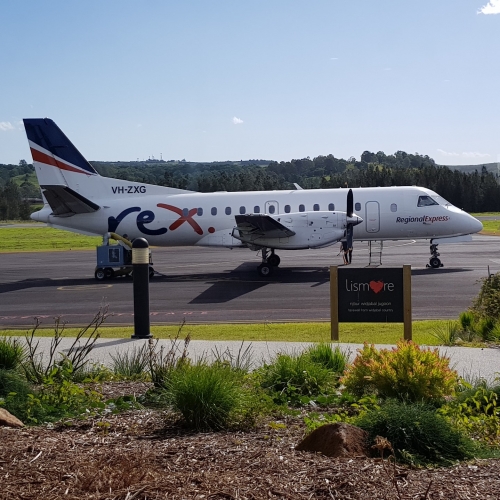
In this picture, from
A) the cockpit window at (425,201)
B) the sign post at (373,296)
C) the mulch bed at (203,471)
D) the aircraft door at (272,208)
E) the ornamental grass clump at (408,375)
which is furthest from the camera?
the aircraft door at (272,208)

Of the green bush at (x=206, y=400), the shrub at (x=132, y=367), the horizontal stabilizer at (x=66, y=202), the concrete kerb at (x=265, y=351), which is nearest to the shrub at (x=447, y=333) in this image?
the concrete kerb at (x=265, y=351)

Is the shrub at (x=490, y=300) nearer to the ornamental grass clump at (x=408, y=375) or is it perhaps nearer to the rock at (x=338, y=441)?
the ornamental grass clump at (x=408, y=375)

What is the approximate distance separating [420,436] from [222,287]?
19.3 metres

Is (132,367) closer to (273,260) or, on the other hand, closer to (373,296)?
(373,296)

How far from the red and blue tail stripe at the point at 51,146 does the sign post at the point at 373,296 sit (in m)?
22.1

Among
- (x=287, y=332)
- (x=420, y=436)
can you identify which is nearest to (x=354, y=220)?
(x=287, y=332)

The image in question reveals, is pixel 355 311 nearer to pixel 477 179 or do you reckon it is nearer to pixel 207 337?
pixel 207 337

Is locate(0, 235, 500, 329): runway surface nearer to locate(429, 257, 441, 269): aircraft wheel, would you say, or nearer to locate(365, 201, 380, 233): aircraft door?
locate(429, 257, 441, 269): aircraft wheel

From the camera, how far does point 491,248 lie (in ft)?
127

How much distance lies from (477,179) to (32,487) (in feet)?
338

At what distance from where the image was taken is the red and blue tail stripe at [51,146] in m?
31.5

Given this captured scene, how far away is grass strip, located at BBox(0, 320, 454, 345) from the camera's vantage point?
13.3m

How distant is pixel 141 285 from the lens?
12375 millimetres

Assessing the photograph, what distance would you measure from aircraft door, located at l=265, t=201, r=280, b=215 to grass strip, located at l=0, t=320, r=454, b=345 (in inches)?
582
